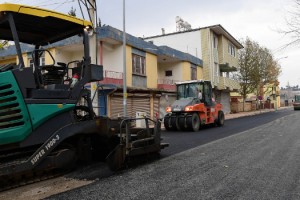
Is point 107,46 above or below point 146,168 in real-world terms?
above

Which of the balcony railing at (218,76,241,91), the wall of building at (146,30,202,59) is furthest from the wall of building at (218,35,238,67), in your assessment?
the wall of building at (146,30,202,59)

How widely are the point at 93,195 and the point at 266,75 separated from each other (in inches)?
1965

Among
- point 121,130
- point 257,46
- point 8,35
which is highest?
point 257,46

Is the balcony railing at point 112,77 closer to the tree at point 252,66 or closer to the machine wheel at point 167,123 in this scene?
the machine wheel at point 167,123

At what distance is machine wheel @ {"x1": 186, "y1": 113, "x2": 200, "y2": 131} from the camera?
17.6 m

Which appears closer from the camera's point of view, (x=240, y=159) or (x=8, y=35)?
(x=8, y=35)

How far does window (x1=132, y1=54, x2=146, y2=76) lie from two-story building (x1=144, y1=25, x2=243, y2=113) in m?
12.9

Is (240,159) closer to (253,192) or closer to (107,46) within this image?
(253,192)

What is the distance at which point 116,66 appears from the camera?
71.4ft

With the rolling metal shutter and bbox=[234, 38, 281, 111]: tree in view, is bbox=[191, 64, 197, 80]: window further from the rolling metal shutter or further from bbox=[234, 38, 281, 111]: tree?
bbox=[234, 38, 281, 111]: tree

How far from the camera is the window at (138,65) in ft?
75.0

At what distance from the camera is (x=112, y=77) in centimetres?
2112

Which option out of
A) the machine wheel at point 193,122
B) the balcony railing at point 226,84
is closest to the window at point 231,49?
the balcony railing at point 226,84

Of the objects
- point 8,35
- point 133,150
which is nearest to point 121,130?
point 133,150
